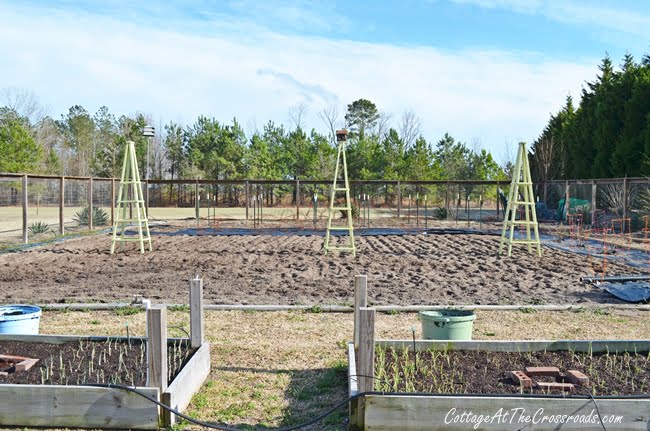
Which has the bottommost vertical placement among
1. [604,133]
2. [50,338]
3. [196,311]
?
[50,338]

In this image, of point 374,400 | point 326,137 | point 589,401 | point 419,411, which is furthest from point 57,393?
point 326,137

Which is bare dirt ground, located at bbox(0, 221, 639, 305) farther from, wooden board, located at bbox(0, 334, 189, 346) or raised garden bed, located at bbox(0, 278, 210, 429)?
raised garden bed, located at bbox(0, 278, 210, 429)

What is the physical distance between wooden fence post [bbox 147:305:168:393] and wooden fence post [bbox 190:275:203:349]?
1074mm

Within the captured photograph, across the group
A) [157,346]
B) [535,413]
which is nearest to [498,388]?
[535,413]

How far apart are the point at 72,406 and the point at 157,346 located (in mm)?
713

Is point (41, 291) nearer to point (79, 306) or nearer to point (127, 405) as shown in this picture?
point (79, 306)

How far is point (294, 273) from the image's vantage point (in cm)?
1059

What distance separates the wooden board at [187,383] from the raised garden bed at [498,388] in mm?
1201

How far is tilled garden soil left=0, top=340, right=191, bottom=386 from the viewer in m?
4.51

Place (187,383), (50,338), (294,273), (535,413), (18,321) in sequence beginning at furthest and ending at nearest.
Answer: (294,273) < (18,321) < (50,338) < (187,383) < (535,413)

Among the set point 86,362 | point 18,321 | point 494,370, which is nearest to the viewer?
point 494,370

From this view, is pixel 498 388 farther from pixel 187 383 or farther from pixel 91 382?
pixel 91 382

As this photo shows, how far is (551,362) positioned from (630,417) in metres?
1.10

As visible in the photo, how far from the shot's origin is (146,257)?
12.7 metres
